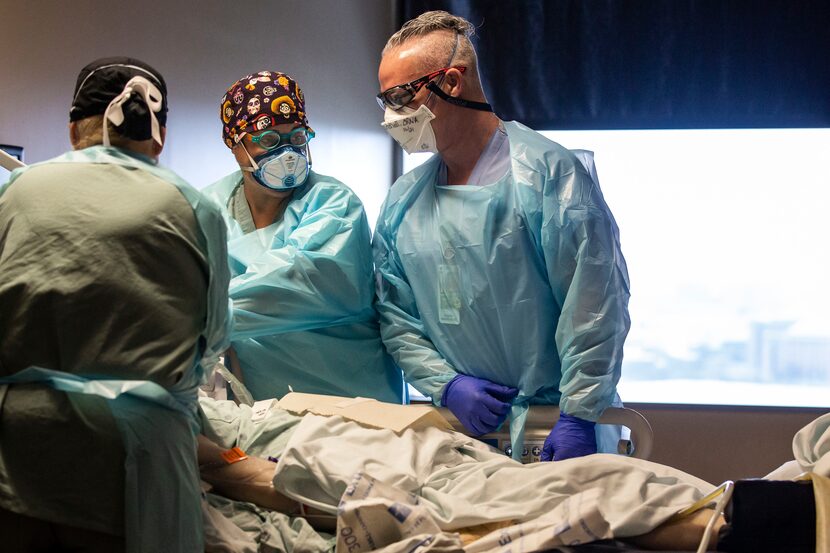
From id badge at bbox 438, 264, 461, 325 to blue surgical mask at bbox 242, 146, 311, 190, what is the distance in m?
0.51

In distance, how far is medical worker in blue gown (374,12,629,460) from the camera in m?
2.53

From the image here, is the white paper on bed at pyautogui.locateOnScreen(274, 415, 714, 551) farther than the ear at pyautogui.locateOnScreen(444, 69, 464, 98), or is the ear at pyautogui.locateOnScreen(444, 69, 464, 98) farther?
the ear at pyautogui.locateOnScreen(444, 69, 464, 98)

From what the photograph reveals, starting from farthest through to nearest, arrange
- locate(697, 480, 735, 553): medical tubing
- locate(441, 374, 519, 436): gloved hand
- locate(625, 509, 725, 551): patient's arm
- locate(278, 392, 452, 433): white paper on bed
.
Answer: locate(441, 374, 519, 436): gloved hand → locate(278, 392, 452, 433): white paper on bed → locate(625, 509, 725, 551): patient's arm → locate(697, 480, 735, 553): medical tubing

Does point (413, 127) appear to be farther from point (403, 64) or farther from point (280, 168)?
point (280, 168)

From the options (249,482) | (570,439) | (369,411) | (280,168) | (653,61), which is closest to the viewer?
(249,482)

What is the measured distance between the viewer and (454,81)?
2807 millimetres

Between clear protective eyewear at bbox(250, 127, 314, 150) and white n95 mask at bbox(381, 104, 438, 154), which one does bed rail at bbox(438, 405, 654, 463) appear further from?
clear protective eyewear at bbox(250, 127, 314, 150)


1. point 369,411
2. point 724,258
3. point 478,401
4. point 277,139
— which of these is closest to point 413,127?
point 277,139

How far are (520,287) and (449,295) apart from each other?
0.69 ft

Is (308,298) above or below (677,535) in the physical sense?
above

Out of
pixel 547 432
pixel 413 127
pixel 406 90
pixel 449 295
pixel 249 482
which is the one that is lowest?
pixel 547 432

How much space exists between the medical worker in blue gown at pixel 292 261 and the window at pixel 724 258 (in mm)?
2299

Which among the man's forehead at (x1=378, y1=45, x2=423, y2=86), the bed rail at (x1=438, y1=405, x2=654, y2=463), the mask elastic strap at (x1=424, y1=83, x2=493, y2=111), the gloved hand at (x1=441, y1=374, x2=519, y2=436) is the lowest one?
the bed rail at (x1=438, y1=405, x2=654, y2=463)

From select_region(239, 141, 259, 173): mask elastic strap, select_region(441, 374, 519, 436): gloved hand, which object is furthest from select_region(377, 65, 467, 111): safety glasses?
select_region(441, 374, 519, 436): gloved hand
